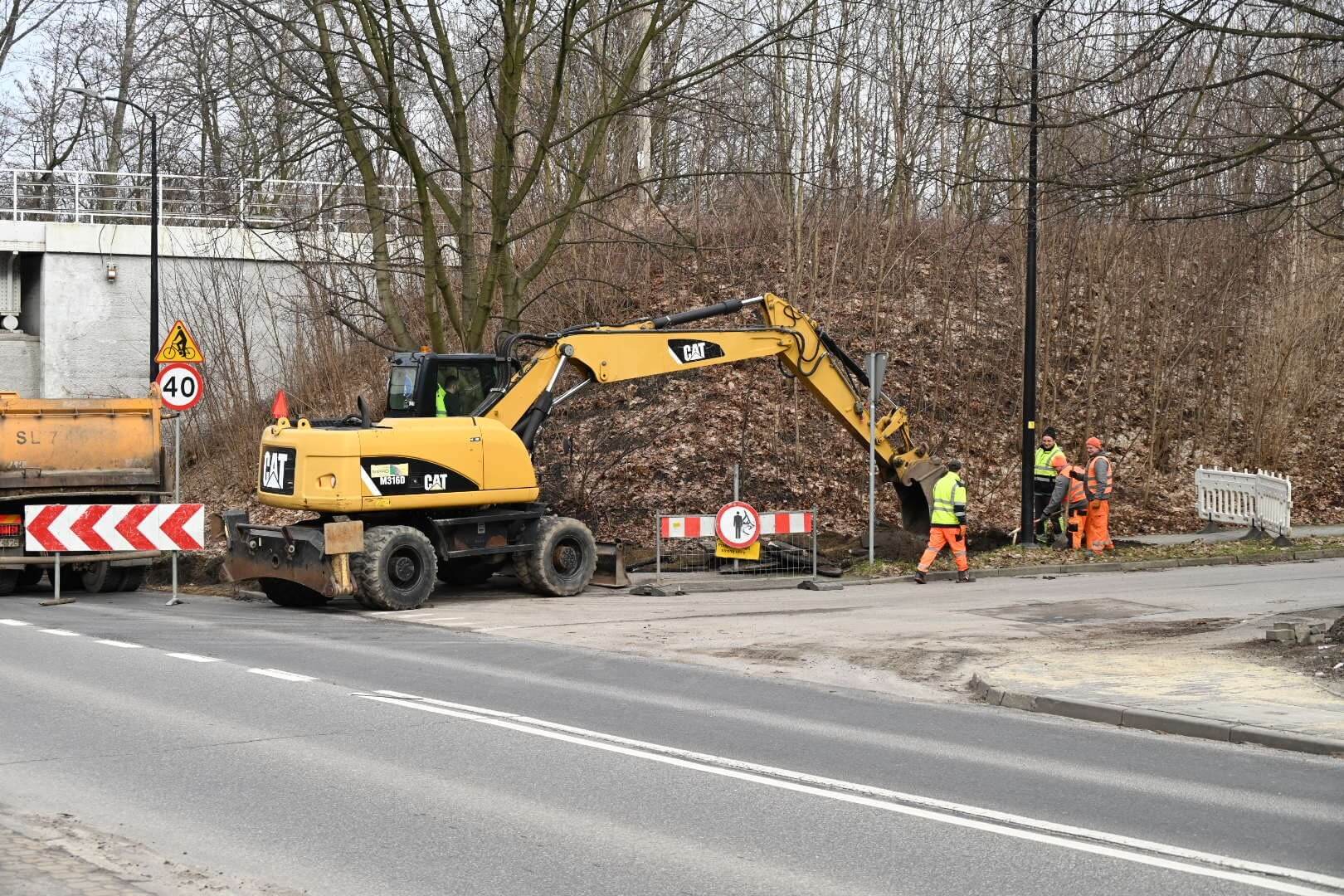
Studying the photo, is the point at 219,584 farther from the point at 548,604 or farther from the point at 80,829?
the point at 80,829

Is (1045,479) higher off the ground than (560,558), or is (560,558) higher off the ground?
(1045,479)

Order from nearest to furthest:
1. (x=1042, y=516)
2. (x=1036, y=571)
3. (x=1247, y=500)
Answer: (x=1036, y=571) < (x=1042, y=516) < (x=1247, y=500)

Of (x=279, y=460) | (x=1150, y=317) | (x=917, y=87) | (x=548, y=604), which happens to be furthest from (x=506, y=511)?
(x=1150, y=317)

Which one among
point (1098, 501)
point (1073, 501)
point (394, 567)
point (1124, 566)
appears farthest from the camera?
point (1073, 501)

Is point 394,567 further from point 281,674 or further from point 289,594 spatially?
point 281,674

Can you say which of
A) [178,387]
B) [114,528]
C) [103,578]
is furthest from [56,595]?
[178,387]

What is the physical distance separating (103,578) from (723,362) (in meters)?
8.95

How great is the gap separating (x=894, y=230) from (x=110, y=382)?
18.2 metres

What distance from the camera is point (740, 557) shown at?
20.8 meters

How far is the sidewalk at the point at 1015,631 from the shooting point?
12.0 m

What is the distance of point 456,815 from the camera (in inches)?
305

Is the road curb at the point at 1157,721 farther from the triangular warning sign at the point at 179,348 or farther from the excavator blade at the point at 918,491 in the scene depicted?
the triangular warning sign at the point at 179,348

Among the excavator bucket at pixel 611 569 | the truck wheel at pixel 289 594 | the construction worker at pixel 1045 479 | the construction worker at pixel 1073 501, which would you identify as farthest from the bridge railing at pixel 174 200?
the construction worker at pixel 1073 501

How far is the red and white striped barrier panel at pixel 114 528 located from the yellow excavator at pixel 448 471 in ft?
2.13
